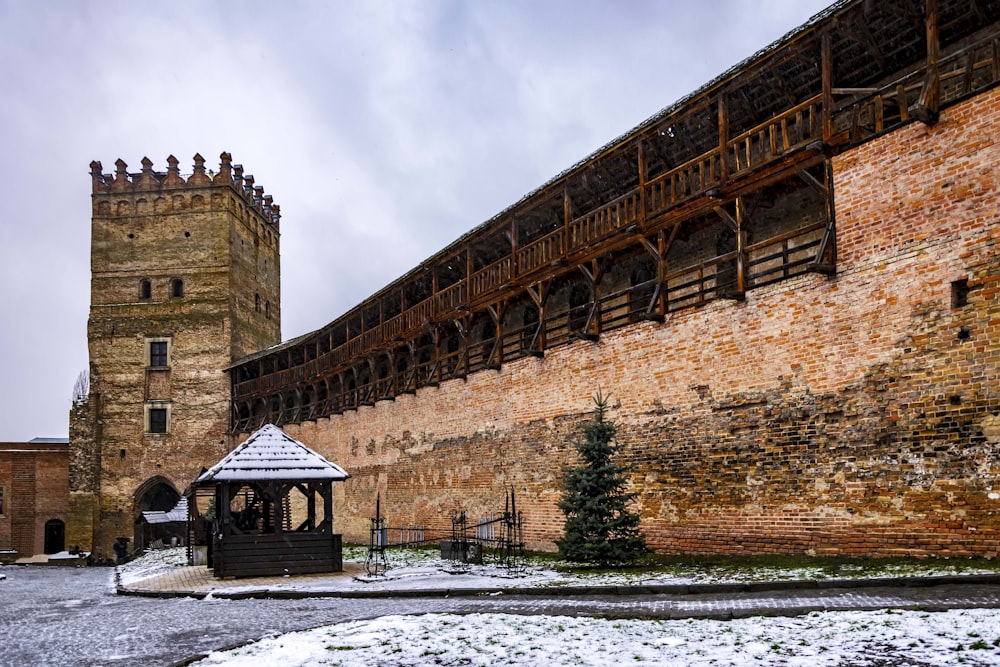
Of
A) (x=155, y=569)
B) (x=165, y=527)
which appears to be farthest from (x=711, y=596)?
(x=165, y=527)

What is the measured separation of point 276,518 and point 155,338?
91.4 ft

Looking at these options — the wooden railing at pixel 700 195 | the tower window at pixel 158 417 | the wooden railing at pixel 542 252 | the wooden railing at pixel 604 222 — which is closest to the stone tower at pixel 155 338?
the tower window at pixel 158 417

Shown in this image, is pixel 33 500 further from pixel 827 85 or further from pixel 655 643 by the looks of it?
pixel 655 643

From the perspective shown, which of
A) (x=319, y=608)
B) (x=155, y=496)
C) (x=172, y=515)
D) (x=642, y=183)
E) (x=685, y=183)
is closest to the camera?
(x=319, y=608)

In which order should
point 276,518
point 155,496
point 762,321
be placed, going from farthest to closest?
point 155,496 → point 276,518 → point 762,321

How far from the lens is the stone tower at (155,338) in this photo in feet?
133

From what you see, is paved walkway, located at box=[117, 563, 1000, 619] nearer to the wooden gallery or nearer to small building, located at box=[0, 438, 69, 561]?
the wooden gallery

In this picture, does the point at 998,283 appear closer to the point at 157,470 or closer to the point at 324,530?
the point at 324,530

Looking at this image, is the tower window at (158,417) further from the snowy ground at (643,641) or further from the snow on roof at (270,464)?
the snowy ground at (643,641)

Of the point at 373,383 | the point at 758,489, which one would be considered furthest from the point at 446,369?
the point at 758,489

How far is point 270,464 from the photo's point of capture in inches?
649

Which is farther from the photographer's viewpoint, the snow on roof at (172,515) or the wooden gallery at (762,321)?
the snow on roof at (172,515)

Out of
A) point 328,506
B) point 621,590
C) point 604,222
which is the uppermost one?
point 604,222

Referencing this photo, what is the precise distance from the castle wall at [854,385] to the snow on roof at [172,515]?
68.4 feet
